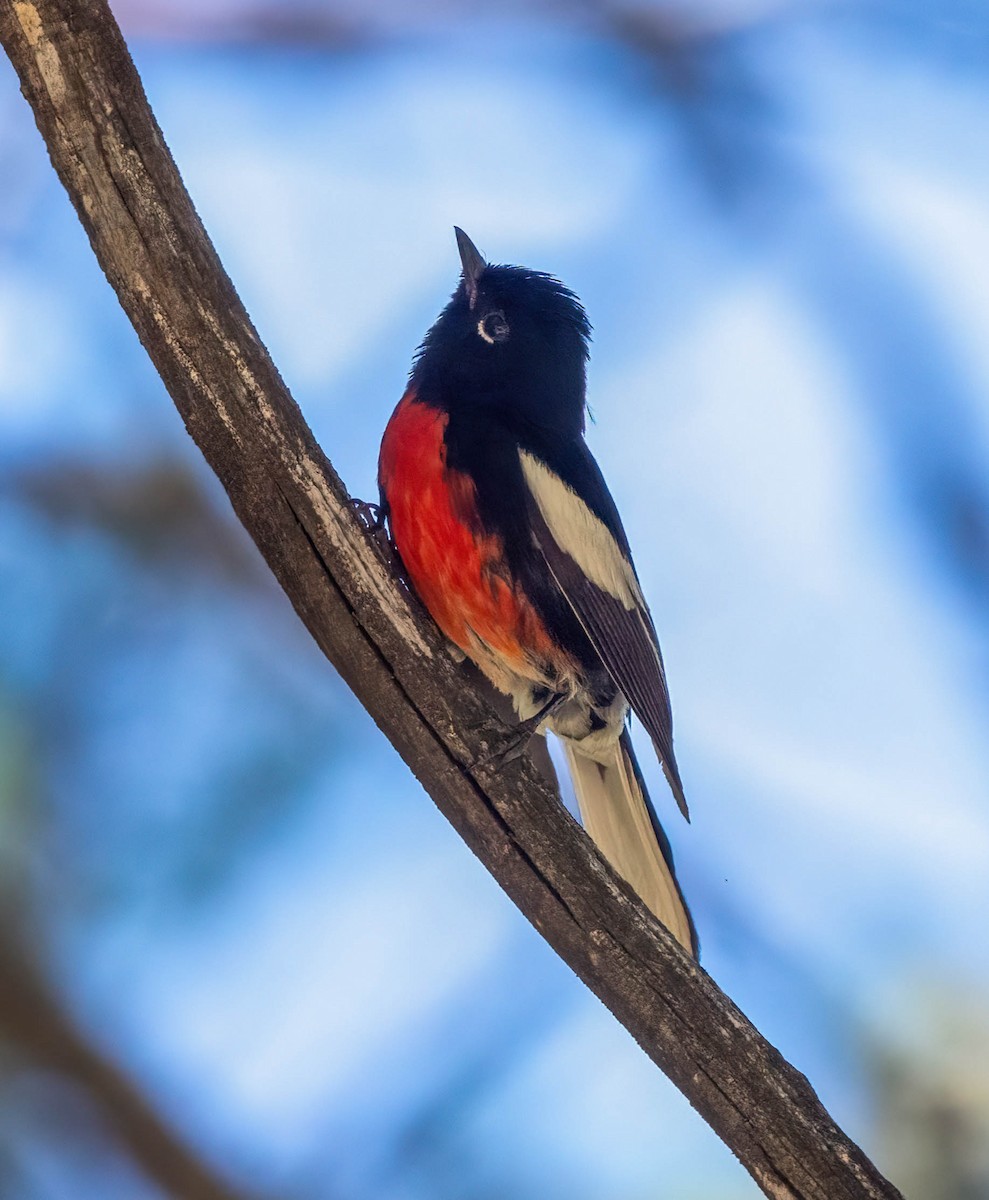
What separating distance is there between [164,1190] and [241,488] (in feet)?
8.62

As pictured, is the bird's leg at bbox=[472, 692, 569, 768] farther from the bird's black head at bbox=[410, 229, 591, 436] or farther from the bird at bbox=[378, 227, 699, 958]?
the bird's black head at bbox=[410, 229, 591, 436]

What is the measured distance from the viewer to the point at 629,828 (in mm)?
3463

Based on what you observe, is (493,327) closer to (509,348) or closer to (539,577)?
(509,348)

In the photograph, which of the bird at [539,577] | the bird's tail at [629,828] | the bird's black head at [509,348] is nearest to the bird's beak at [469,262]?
the bird's black head at [509,348]

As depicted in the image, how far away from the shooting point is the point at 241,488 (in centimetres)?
264

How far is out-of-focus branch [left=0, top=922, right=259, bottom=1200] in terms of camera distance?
4.17 m

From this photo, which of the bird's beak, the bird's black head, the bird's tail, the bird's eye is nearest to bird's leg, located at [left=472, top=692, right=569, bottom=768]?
the bird's tail

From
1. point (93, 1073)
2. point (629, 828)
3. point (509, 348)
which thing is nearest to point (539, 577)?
point (629, 828)

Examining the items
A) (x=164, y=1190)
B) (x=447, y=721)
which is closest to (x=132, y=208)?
(x=447, y=721)

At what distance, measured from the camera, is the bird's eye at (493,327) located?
12.6ft

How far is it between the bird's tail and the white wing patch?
446 mm

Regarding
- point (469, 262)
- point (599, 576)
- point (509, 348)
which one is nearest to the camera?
point (599, 576)

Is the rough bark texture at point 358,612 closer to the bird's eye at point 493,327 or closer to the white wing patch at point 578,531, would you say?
the white wing patch at point 578,531

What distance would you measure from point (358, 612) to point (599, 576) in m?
0.95
